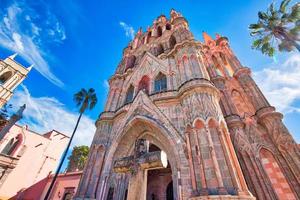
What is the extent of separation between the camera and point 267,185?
8305 mm

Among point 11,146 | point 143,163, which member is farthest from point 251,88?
point 11,146

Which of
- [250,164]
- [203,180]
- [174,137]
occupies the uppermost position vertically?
[174,137]

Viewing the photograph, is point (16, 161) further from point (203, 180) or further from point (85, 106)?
point (203, 180)

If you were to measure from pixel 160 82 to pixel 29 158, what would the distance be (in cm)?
2455

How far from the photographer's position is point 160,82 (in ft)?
45.3

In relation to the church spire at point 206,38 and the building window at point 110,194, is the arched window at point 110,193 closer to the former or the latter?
the building window at point 110,194

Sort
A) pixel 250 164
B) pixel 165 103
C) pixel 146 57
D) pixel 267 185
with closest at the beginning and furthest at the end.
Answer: pixel 267 185
pixel 250 164
pixel 165 103
pixel 146 57

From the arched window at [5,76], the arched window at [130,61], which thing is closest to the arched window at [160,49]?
the arched window at [130,61]

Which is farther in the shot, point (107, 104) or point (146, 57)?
point (146, 57)

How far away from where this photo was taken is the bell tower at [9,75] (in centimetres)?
2719

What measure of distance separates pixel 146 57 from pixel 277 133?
493 inches

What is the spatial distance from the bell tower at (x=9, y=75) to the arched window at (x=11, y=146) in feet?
23.5

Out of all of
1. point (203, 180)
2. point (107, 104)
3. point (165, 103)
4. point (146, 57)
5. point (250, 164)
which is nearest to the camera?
point (203, 180)

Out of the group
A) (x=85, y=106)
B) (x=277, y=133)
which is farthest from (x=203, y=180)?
(x=85, y=106)
